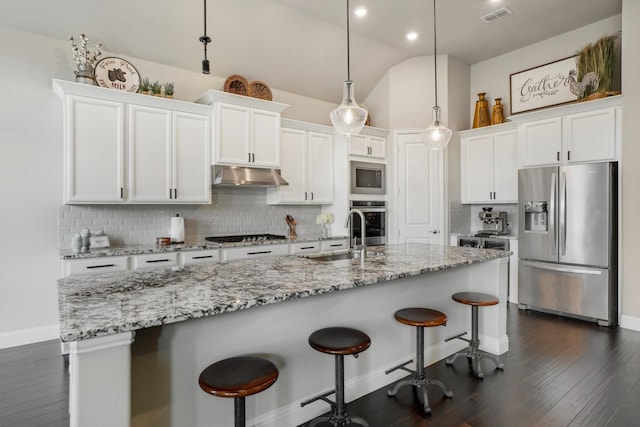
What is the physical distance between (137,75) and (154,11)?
0.69 metres

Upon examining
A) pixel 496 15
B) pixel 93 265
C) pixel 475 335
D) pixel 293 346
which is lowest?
pixel 475 335

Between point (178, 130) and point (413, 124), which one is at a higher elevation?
point (413, 124)

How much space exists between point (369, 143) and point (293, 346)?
3.73 meters

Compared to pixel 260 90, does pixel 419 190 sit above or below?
below

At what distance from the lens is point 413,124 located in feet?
18.2

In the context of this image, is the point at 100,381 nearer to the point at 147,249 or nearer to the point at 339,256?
the point at 339,256

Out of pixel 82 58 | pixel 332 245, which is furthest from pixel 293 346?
pixel 82 58

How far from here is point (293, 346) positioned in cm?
209

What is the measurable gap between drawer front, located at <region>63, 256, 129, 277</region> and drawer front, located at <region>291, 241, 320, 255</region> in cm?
185

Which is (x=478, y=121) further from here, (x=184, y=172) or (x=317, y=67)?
(x=184, y=172)

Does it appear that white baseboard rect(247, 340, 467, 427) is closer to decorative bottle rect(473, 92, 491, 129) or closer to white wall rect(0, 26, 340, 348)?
white wall rect(0, 26, 340, 348)

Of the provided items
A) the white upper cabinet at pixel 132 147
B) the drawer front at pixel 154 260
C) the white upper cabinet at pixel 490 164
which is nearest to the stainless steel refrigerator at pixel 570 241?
the white upper cabinet at pixel 490 164

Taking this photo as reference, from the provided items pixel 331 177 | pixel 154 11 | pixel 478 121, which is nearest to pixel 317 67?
pixel 331 177

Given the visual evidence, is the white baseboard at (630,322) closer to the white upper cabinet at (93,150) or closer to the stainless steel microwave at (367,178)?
the stainless steel microwave at (367,178)
